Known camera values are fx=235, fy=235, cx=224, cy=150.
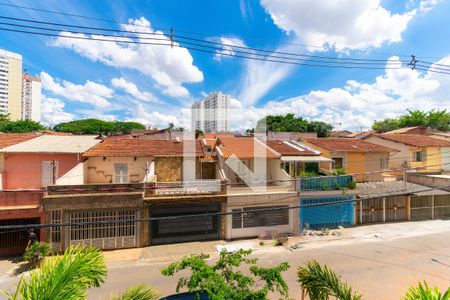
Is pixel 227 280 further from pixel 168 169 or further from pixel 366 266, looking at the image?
pixel 168 169

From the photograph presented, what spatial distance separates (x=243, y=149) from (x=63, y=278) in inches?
588

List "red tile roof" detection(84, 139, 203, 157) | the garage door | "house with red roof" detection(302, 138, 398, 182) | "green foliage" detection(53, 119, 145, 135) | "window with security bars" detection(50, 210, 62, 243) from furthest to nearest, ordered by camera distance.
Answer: "green foliage" detection(53, 119, 145, 135), "house with red roof" detection(302, 138, 398, 182), "red tile roof" detection(84, 139, 203, 157), the garage door, "window with security bars" detection(50, 210, 62, 243)

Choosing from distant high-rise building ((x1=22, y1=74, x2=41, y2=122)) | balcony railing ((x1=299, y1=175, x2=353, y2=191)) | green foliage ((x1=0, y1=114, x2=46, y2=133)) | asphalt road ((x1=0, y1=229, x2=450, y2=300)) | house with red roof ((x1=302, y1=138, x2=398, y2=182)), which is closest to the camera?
asphalt road ((x1=0, y1=229, x2=450, y2=300))

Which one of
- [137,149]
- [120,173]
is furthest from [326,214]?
[120,173]

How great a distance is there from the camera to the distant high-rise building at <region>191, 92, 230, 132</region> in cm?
3853

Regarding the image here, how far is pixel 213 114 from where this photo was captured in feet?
144

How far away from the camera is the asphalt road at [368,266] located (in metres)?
9.95

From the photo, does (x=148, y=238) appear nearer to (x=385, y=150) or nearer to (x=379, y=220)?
(x=379, y=220)

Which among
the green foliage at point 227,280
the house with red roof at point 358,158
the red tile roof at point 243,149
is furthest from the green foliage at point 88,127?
the green foliage at point 227,280

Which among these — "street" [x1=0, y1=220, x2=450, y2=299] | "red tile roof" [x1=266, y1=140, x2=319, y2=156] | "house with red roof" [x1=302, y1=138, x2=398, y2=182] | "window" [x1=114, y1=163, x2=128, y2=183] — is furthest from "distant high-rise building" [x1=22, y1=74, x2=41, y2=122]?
"house with red roof" [x1=302, y1=138, x2=398, y2=182]

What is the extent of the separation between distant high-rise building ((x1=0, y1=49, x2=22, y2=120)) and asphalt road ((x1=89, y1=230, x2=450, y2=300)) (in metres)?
116

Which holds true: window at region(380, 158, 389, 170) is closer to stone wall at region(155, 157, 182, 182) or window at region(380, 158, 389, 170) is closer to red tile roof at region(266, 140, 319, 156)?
red tile roof at region(266, 140, 319, 156)

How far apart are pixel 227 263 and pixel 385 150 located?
22.8 m

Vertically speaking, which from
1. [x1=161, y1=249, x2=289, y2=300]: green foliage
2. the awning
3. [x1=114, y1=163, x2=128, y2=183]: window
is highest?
the awning
